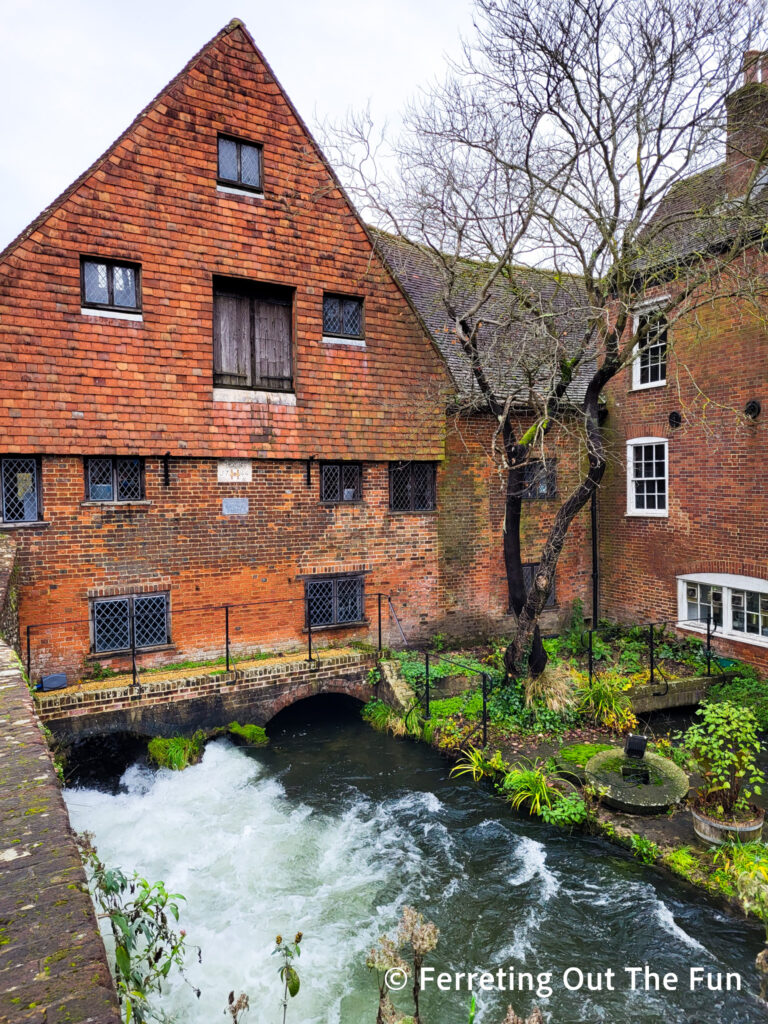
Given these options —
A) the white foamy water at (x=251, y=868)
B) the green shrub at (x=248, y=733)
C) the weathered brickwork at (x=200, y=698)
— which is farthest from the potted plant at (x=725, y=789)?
the green shrub at (x=248, y=733)

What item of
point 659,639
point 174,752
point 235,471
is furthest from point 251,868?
point 659,639

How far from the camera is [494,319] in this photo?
11.1 meters

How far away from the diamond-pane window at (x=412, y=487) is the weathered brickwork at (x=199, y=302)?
1.36 feet

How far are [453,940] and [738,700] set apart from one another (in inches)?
302

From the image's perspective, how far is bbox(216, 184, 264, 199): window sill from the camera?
35.2 feet

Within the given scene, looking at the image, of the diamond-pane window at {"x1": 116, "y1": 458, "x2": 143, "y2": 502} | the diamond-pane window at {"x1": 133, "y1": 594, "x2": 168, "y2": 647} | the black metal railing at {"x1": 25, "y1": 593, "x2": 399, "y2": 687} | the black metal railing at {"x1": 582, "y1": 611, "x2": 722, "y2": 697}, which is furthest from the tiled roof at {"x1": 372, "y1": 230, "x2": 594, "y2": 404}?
the diamond-pane window at {"x1": 133, "y1": 594, "x2": 168, "y2": 647}

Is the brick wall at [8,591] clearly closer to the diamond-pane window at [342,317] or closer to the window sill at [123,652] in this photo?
the window sill at [123,652]

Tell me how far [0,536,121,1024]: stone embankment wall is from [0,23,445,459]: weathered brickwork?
7.87 metres

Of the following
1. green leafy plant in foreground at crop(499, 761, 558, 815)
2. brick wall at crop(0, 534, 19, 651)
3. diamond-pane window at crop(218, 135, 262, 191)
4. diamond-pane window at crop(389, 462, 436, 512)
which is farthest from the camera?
diamond-pane window at crop(389, 462, 436, 512)

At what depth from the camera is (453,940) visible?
552cm

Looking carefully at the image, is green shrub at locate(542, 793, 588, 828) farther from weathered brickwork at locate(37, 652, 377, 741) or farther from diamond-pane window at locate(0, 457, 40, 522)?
diamond-pane window at locate(0, 457, 40, 522)

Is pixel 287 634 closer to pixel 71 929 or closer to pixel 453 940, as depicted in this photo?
pixel 453 940

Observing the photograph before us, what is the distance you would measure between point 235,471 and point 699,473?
9.59 meters

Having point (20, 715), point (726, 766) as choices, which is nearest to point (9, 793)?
point (20, 715)
